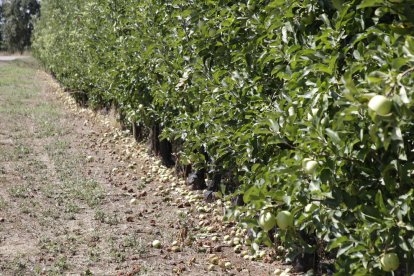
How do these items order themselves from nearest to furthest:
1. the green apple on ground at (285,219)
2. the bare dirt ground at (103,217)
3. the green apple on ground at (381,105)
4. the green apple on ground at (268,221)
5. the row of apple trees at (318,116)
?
the green apple on ground at (381,105)
the row of apple trees at (318,116)
the green apple on ground at (285,219)
the green apple on ground at (268,221)
the bare dirt ground at (103,217)

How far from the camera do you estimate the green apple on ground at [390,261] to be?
2.10 meters

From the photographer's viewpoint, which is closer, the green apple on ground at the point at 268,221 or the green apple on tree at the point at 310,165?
the green apple on tree at the point at 310,165

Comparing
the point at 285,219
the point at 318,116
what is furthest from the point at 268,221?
the point at 318,116

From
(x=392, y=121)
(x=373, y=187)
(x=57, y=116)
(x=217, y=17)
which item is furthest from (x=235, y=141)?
(x=57, y=116)

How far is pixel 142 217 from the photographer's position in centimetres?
508

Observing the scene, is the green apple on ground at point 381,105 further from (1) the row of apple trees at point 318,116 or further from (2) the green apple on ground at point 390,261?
(2) the green apple on ground at point 390,261

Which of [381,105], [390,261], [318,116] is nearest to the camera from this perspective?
[381,105]

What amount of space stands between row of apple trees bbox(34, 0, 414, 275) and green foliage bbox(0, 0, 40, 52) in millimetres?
51465

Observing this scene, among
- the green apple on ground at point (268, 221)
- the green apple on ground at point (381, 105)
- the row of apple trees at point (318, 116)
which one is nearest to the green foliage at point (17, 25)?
the row of apple trees at point (318, 116)

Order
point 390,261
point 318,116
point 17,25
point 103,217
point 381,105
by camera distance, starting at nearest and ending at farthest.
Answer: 1. point 381,105
2. point 390,261
3. point 318,116
4. point 103,217
5. point 17,25

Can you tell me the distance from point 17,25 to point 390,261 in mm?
54783

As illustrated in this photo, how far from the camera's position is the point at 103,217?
489 cm

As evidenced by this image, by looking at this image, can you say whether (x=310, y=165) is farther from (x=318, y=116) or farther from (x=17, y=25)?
(x=17, y=25)

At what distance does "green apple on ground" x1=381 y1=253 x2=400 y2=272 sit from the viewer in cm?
210
